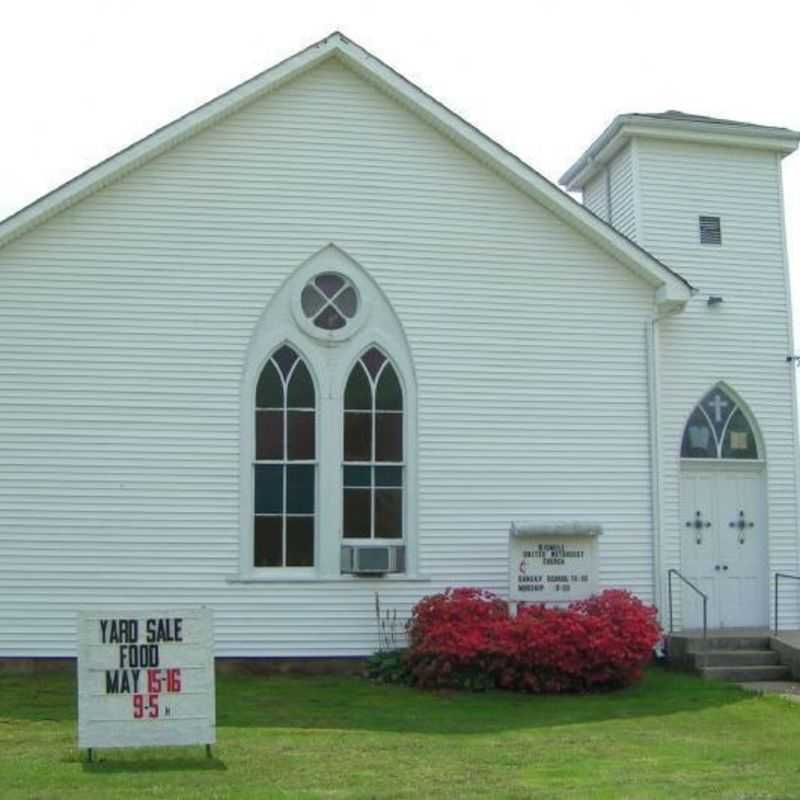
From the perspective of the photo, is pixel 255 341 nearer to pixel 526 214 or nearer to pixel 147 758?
pixel 526 214

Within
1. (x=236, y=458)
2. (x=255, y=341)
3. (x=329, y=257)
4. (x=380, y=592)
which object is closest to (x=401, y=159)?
(x=329, y=257)

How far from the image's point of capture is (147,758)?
442 inches

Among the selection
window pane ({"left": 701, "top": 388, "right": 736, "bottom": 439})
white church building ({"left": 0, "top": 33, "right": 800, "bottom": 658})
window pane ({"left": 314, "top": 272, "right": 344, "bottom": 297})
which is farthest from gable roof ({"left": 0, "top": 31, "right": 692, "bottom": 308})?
window pane ({"left": 314, "top": 272, "right": 344, "bottom": 297})

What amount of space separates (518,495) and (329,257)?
12.8 feet

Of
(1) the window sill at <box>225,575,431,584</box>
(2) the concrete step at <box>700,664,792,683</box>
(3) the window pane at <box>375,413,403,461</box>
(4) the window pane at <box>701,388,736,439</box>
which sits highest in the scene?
(4) the window pane at <box>701,388,736,439</box>

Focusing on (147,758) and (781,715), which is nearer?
(147,758)

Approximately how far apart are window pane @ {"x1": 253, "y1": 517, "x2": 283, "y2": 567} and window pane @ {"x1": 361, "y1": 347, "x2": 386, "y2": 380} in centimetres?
225

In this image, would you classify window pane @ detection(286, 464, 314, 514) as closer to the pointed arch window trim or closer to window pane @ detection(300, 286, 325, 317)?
window pane @ detection(300, 286, 325, 317)

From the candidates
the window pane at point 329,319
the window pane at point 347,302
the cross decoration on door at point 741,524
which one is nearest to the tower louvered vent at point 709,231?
the cross decoration on door at point 741,524

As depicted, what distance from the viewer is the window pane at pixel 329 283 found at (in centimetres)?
1766

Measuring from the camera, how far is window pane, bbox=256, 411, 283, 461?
1723cm

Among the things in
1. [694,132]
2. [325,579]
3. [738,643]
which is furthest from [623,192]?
[325,579]

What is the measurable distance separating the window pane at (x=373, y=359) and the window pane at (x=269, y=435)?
1348 mm

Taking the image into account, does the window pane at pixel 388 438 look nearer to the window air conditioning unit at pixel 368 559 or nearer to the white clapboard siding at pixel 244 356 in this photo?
the white clapboard siding at pixel 244 356
